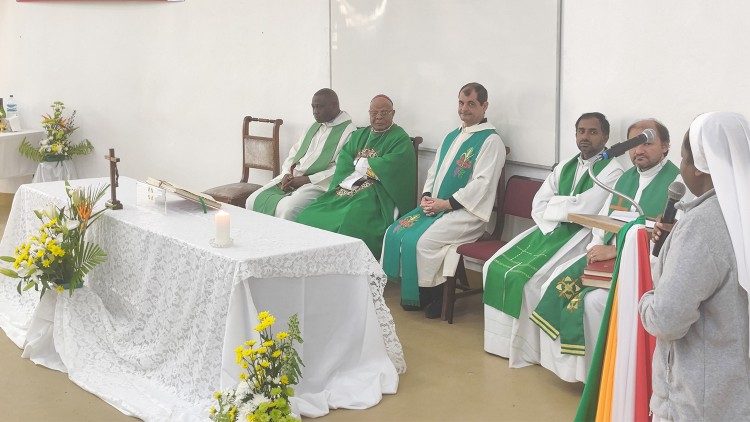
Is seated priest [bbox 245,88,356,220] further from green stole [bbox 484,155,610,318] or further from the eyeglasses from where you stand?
green stole [bbox 484,155,610,318]

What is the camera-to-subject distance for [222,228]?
4.02 metres

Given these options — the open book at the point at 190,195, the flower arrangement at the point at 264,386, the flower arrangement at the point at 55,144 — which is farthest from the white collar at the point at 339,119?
the flower arrangement at the point at 264,386

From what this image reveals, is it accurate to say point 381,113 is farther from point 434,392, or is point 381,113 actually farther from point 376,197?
point 434,392

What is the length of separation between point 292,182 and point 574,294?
2780mm

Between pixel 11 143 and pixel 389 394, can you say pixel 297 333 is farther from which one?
pixel 11 143

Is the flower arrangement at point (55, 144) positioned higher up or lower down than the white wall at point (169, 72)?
lower down

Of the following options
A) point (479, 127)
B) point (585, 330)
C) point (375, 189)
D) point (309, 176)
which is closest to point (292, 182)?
point (309, 176)

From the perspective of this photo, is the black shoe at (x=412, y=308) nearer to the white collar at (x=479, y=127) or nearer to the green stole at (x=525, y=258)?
the green stole at (x=525, y=258)

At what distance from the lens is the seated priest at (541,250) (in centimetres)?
473

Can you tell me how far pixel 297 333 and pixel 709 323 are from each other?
5.16 feet

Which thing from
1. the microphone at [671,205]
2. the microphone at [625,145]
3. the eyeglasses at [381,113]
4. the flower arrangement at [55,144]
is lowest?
the flower arrangement at [55,144]

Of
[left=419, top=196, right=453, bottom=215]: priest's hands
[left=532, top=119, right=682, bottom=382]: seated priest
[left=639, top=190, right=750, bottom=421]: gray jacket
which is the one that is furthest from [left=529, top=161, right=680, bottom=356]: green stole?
[left=639, top=190, right=750, bottom=421]: gray jacket

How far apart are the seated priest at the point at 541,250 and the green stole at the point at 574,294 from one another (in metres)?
0.20

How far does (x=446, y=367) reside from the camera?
185 inches
